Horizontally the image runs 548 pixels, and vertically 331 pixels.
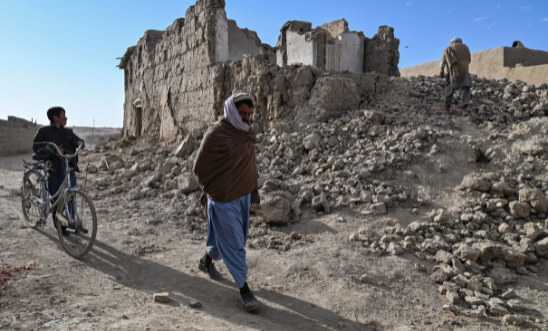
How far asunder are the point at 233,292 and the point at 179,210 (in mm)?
2142

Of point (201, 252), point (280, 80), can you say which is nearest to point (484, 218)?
point (201, 252)

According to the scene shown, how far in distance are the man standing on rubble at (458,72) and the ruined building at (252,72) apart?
125cm

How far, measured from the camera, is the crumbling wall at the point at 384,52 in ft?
28.9

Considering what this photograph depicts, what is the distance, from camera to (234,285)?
8.96 ft

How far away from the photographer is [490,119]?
5.00m

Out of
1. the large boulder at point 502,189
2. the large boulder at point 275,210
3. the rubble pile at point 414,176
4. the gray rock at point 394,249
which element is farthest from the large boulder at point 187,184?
the large boulder at point 502,189

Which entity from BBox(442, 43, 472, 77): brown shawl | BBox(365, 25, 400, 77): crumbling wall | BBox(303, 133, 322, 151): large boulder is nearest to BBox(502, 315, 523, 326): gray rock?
BBox(303, 133, 322, 151): large boulder

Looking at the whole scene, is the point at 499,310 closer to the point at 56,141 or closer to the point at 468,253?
the point at 468,253

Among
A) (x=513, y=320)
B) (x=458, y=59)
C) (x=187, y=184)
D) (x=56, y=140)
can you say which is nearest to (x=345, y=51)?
(x=458, y=59)

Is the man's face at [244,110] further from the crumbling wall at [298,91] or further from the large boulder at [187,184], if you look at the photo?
the crumbling wall at [298,91]

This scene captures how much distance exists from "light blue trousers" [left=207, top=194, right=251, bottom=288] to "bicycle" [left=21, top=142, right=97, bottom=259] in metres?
1.23

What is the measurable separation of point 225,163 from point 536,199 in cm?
314

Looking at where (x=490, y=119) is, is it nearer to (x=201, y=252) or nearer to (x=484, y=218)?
(x=484, y=218)

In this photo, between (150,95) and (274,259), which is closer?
(274,259)
